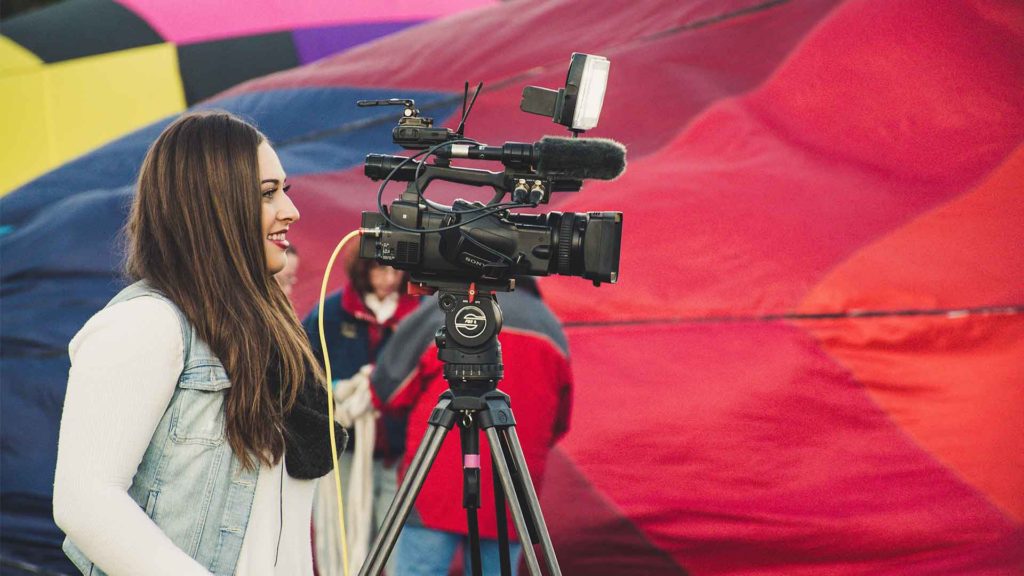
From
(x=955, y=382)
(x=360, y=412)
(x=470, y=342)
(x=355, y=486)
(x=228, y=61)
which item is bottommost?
(x=355, y=486)

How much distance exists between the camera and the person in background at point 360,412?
2758mm

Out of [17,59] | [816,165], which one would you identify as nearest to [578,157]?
[816,165]

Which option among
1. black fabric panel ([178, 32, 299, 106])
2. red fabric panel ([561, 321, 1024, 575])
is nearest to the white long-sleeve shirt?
red fabric panel ([561, 321, 1024, 575])

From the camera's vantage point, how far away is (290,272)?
125 inches

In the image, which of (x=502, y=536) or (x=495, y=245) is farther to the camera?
(x=502, y=536)

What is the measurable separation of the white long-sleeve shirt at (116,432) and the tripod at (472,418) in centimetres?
30

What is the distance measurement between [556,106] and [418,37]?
2727 millimetres

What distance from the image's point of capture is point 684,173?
3.11 metres

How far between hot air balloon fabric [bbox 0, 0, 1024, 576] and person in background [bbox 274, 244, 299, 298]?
0.05m

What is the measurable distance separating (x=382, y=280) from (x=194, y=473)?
1.58 meters

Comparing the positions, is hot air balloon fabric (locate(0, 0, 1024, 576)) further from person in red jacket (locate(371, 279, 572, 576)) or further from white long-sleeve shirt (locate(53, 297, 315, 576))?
white long-sleeve shirt (locate(53, 297, 315, 576))

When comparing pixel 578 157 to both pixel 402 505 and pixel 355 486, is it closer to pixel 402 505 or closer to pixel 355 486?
pixel 402 505

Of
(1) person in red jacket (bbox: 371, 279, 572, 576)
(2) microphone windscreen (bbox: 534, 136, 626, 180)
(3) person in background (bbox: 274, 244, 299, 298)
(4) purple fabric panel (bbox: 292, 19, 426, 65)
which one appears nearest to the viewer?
(2) microphone windscreen (bbox: 534, 136, 626, 180)

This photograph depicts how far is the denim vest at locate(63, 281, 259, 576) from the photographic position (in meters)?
1.32
